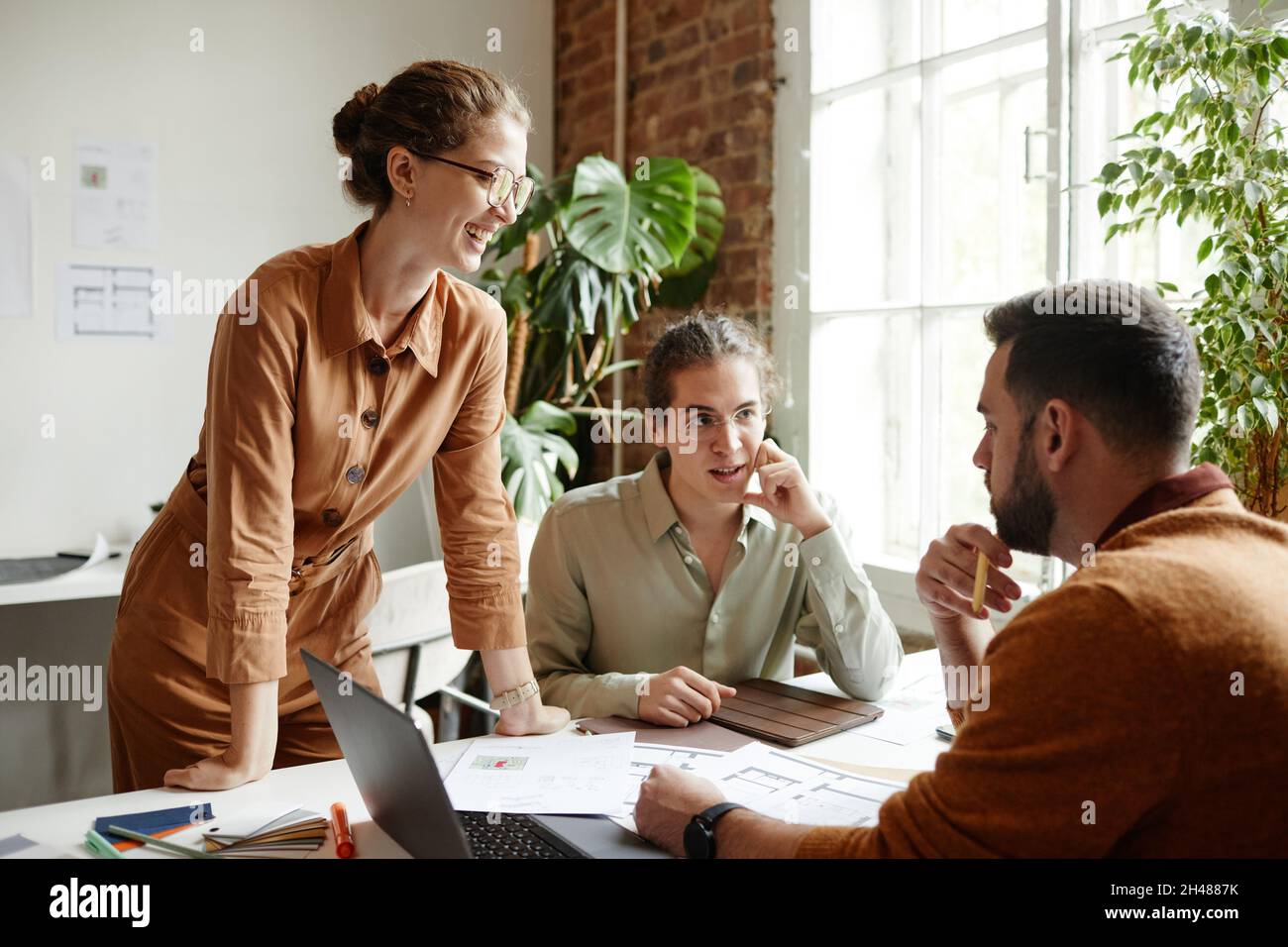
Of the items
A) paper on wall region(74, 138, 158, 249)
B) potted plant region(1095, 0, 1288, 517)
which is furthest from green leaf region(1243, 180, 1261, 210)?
paper on wall region(74, 138, 158, 249)

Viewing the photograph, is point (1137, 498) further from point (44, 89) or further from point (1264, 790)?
point (44, 89)

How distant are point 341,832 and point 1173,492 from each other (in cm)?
93

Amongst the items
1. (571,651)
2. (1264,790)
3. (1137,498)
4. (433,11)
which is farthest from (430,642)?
(433,11)

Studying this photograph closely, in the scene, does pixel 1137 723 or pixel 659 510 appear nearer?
pixel 1137 723

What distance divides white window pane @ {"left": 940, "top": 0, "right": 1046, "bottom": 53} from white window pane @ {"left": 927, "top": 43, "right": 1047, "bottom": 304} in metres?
0.05

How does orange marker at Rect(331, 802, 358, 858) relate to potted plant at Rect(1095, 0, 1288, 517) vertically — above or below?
below

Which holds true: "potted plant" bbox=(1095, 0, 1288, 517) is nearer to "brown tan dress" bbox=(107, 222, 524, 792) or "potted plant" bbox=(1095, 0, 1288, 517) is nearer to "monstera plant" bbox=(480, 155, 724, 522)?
"brown tan dress" bbox=(107, 222, 524, 792)

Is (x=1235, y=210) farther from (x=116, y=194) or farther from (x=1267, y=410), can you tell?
(x=116, y=194)

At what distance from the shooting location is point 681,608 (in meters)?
1.93

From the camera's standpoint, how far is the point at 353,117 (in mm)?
1608

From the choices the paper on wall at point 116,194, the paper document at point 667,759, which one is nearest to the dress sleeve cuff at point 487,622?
the paper document at point 667,759

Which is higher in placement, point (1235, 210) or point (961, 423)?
point (1235, 210)

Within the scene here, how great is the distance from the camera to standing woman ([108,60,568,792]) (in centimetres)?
137

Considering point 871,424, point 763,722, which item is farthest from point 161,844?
point 871,424
